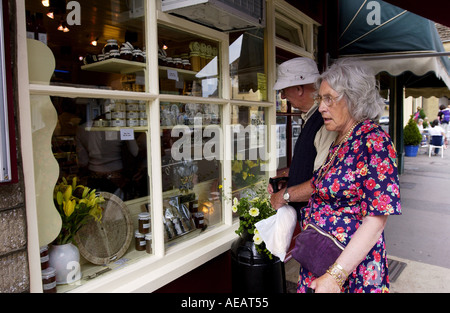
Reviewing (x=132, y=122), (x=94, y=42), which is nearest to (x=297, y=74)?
(x=132, y=122)

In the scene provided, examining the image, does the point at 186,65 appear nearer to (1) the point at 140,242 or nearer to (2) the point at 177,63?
(2) the point at 177,63

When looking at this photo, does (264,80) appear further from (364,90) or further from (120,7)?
(364,90)

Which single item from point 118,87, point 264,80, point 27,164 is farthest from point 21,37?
point 264,80

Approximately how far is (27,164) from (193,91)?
1472 mm

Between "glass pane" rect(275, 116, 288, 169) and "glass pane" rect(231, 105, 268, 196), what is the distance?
318 millimetres

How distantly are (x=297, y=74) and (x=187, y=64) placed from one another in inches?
39.2

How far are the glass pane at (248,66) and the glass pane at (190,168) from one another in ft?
1.33

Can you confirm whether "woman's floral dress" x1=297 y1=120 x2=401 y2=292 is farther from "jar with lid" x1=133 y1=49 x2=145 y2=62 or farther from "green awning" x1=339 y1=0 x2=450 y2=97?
"green awning" x1=339 y1=0 x2=450 y2=97

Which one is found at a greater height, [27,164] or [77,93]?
[77,93]

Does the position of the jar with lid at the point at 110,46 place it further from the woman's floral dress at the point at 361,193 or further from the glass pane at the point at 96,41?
the woman's floral dress at the point at 361,193

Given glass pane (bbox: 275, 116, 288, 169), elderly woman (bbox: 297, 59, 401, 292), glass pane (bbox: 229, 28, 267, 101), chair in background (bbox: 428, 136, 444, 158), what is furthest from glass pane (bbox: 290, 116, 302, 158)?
chair in background (bbox: 428, 136, 444, 158)

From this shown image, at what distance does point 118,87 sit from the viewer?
2.32 metres

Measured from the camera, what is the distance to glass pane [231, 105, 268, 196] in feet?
10.8

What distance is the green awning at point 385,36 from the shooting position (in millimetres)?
4352
